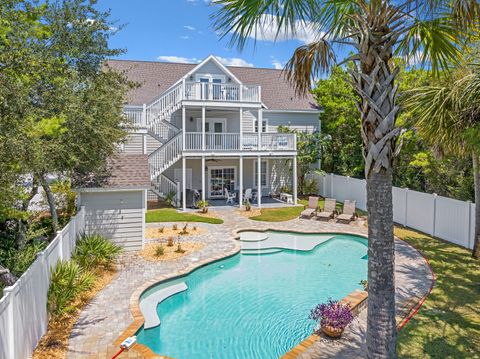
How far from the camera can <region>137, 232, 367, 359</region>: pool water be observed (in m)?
7.99

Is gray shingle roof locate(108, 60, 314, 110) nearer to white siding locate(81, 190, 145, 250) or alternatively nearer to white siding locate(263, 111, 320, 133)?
white siding locate(263, 111, 320, 133)

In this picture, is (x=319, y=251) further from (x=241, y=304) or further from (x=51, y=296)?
(x=51, y=296)

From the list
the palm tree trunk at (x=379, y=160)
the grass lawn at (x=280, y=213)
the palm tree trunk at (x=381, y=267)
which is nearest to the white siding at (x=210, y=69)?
the grass lawn at (x=280, y=213)

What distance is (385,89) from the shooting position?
4441 mm

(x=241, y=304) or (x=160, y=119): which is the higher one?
(x=160, y=119)

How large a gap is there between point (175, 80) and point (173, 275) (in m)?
19.2

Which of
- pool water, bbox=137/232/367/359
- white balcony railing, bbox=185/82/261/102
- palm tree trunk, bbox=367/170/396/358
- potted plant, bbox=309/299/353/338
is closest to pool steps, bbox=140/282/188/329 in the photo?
pool water, bbox=137/232/367/359

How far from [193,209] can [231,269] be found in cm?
897

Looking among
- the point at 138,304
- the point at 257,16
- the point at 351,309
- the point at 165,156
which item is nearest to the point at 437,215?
the point at 351,309

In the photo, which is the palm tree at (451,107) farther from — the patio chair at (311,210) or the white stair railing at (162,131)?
the white stair railing at (162,131)

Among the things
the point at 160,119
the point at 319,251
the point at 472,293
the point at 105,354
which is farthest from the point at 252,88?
the point at 105,354

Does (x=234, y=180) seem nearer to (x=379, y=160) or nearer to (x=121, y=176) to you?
(x=121, y=176)

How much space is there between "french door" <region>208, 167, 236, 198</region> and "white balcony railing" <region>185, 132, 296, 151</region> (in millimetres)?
3658

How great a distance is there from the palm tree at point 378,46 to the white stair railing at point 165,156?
54.0 ft
